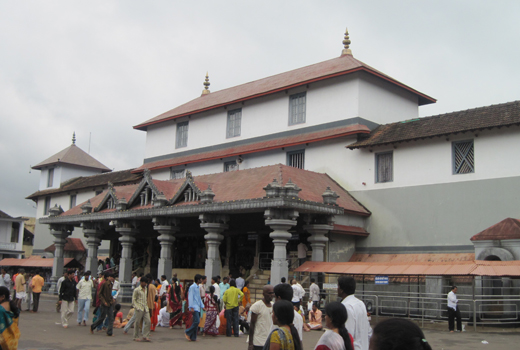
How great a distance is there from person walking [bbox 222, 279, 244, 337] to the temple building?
4623mm

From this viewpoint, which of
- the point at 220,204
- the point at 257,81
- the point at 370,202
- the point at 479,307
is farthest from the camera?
the point at 257,81

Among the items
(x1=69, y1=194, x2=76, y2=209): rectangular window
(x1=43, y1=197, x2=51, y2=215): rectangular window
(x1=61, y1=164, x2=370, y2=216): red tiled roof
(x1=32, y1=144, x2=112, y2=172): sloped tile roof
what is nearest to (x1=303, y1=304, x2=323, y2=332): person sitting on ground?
(x1=61, y1=164, x2=370, y2=216): red tiled roof

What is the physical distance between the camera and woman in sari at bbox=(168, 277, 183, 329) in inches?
673

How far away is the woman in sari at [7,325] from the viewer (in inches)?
283

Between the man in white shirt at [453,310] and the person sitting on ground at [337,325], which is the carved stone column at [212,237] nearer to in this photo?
the man in white shirt at [453,310]

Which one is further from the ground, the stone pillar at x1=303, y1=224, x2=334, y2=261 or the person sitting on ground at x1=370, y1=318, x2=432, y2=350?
the stone pillar at x1=303, y1=224, x2=334, y2=261

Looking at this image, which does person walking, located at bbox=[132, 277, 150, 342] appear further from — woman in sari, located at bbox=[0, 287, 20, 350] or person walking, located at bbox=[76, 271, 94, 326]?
woman in sari, located at bbox=[0, 287, 20, 350]

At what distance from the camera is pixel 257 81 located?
3578 centimetres

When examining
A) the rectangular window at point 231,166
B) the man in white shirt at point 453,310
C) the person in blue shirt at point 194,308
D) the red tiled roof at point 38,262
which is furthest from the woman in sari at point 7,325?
the red tiled roof at point 38,262

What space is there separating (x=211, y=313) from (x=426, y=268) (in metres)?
7.74

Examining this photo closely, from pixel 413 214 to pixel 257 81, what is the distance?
52.1 ft

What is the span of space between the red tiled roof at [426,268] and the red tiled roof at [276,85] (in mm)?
11163

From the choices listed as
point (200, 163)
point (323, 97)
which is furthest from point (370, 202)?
point (200, 163)

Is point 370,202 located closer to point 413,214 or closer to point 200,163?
point 413,214
